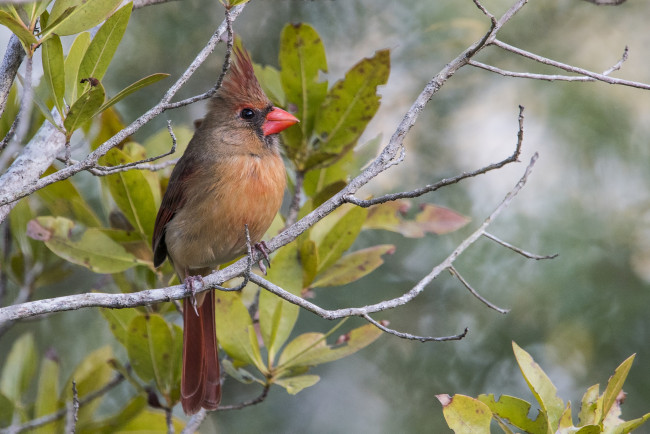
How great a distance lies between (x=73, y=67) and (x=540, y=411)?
5.66 ft

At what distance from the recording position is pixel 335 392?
451 centimetres

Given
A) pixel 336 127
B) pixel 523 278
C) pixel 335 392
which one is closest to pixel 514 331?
pixel 523 278

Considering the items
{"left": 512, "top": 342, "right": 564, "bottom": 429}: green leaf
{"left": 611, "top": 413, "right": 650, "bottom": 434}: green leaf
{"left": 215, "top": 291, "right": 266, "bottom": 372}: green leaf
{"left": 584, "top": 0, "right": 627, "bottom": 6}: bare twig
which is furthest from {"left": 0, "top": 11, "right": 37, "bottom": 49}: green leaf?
{"left": 584, "top": 0, "right": 627, "bottom": 6}: bare twig

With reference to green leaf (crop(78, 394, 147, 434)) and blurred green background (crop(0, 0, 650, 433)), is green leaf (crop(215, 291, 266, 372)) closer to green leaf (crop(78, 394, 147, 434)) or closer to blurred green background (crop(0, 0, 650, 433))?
green leaf (crop(78, 394, 147, 434))

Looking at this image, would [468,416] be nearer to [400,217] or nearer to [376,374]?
[400,217]

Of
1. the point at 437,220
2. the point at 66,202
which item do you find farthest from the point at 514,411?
Result: the point at 66,202

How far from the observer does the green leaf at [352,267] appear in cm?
307

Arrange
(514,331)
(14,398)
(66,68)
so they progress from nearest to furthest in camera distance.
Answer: (66,68)
(14,398)
(514,331)

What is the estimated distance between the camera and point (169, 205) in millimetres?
3246

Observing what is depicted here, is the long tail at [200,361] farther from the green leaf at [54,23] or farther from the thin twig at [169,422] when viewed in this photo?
the green leaf at [54,23]

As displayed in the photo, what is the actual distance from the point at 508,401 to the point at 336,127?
143 centimetres

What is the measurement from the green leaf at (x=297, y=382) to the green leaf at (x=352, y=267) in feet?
1.31

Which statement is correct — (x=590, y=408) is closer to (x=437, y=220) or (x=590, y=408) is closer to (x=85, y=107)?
(x=437, y=220)

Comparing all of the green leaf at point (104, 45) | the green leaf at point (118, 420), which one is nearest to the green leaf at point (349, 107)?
the green leaf at point (104, 45)
